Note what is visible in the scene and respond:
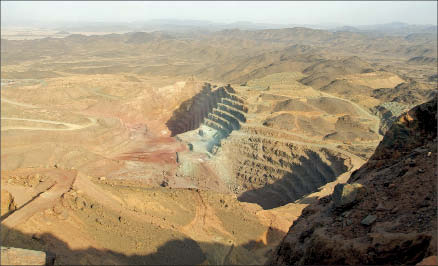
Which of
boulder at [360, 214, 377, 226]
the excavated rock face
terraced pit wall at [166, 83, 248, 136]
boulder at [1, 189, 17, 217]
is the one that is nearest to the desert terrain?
boulder at [1, 189, 17, 217]

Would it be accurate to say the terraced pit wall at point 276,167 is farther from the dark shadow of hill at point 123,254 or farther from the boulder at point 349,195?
the boulder at point 349,195

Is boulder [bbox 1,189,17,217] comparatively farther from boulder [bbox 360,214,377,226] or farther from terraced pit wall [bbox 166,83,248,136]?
terraced pit wall [bbox 166,83,248,136]

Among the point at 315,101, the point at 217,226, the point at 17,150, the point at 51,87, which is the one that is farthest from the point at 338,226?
the point at 51,87

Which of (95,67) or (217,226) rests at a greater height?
(95,67)

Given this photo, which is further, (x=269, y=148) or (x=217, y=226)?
(x=269, y=148)

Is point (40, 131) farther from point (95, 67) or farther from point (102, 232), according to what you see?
point (95, 67)

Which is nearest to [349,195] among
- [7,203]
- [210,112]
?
[7,203]
